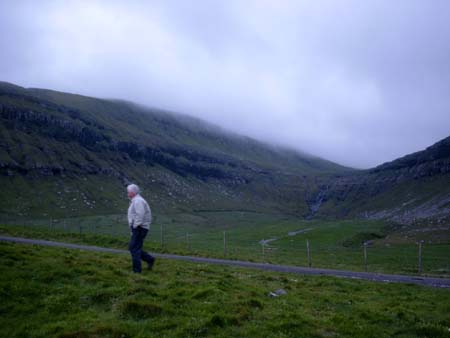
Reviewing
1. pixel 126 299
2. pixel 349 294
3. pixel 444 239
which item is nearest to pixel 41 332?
pixel 126 299

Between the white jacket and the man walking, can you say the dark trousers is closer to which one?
the man walking

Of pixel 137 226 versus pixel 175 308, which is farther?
pixel 137 226

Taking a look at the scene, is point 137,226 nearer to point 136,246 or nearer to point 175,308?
point 136,246

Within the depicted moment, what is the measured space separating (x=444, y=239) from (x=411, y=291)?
76853 millimetres

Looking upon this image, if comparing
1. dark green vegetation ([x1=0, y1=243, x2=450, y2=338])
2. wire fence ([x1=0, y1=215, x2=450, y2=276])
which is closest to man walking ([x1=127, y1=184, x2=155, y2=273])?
dark green vegetation ([x1=0, y1=243, x2=450, y2=338])

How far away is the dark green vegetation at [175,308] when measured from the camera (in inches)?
401

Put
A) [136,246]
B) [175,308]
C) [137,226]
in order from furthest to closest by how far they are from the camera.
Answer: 1. [136,246]
2. [137,226]
3. [175,308]

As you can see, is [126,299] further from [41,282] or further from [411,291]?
[411,291]

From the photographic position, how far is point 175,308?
1179 cm

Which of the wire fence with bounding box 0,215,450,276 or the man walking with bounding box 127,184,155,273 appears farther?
the wire fence with bounding box 0,215,450,276

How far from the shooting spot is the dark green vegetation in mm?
10180

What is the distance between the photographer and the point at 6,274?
13828 mm

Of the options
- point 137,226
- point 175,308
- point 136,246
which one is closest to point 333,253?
point 136,246

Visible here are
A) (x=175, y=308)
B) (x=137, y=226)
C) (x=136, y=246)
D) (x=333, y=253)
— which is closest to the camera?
(x=175, y=308)
